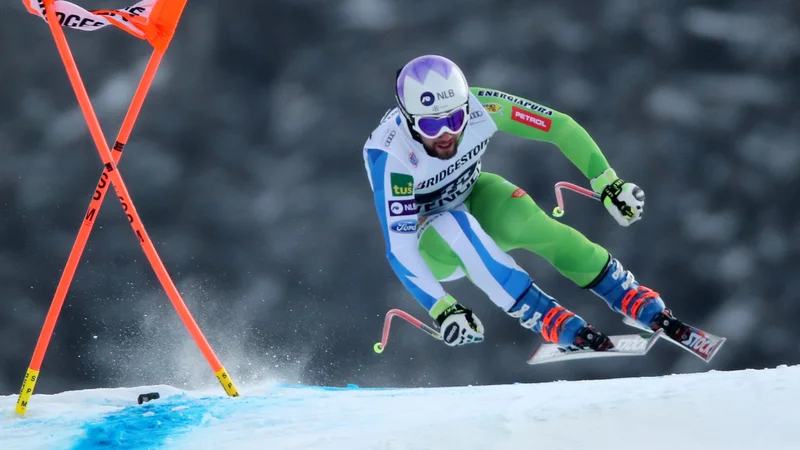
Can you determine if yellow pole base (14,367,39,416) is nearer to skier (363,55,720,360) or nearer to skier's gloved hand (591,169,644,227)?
skier (363,55,720,360)

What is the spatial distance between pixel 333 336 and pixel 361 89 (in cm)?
207

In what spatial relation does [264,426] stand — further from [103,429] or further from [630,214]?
[630,214]

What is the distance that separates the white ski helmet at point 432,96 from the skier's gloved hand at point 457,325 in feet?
2.88

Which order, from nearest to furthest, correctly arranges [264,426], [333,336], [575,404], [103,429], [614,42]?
[575,404] → [264,426] → [103,429] → [333,336] → [614,42]

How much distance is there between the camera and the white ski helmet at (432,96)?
535cm

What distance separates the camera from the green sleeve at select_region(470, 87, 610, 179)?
581 centimetres

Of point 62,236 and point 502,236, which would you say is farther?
point 62,236

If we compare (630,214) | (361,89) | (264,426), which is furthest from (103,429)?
(361,89)

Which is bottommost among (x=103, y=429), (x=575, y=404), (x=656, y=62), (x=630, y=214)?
(x=103, y=429)

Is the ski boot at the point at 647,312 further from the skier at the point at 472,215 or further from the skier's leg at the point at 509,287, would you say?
the skier's leg at the point at 509,287

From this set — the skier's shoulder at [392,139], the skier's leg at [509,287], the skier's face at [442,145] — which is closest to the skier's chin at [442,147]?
the skier's face at [442,145]

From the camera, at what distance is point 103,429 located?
5.51 metres

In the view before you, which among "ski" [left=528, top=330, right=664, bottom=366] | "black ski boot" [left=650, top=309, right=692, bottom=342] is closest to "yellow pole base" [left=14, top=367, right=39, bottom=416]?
"ski" [left=528, top=330, right=664, bottom=366]

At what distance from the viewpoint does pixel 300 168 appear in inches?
353
